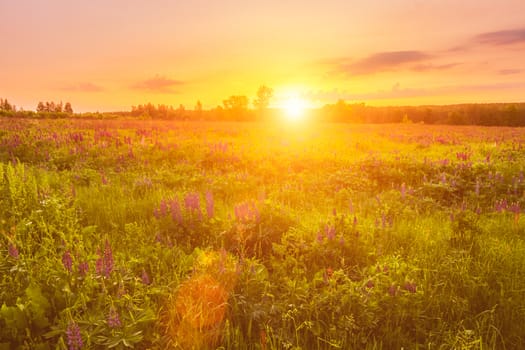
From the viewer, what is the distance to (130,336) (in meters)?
1.81

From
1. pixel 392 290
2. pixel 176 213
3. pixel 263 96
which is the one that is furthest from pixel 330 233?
pixel 263 96

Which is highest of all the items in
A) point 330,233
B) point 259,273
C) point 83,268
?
point 83,268

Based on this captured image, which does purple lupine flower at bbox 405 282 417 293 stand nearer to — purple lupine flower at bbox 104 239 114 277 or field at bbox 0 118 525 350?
field at bbox 0 118 525 350

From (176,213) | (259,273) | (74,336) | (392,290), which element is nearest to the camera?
(74,336)

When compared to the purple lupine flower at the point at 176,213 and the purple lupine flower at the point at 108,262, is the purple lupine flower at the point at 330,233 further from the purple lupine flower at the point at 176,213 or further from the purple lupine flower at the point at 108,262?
the purple lupine flower at the point at 108,262

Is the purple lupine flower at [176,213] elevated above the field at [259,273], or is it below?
above

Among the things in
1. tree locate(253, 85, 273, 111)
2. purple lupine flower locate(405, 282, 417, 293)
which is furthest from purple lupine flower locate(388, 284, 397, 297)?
tree locate(253, 85, 273, 111)

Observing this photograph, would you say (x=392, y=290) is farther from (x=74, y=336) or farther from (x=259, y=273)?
(x=74, y=336)

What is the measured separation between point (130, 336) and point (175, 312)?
45 cm

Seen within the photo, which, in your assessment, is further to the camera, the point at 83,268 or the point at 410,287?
the point at 410,287

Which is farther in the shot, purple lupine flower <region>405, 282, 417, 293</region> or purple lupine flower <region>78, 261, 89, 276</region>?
purple lupine flower <region>405, 282, 417, 293</region>

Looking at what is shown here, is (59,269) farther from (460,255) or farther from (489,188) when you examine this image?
(489,188)

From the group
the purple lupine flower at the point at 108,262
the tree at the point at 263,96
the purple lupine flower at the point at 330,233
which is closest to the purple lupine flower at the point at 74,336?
the purple lupine flower at the point at 108,262

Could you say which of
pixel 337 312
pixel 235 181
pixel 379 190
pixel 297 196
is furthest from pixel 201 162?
pixel 337 312
